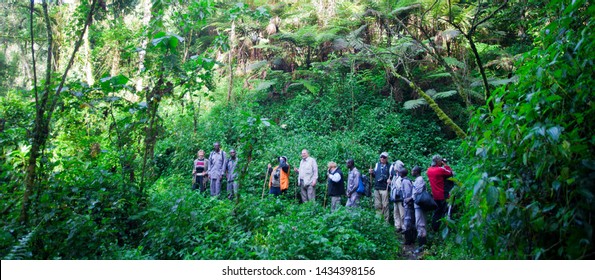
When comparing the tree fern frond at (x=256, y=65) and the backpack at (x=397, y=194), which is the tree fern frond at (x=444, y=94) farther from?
the tree fern frond at (x=256, y=65)

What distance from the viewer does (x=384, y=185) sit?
9.69 m

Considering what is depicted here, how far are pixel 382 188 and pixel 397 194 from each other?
3.52 feet

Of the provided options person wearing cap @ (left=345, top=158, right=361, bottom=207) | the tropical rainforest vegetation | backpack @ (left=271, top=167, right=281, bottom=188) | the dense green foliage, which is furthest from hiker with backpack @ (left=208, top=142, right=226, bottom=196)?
the dense green foliage

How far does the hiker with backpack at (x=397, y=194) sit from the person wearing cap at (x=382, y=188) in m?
0.20

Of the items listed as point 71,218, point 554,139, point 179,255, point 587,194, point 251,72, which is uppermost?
point 251,72

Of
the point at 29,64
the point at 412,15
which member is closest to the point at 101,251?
the point at 412,15

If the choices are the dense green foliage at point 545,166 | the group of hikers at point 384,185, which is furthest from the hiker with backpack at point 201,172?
the dense green foliage at point 545,166

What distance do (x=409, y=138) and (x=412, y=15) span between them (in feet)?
15.0

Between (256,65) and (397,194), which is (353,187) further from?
(256,65)

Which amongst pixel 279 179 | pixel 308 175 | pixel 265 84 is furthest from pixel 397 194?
pixel 265 84

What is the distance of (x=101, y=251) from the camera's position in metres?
4.96

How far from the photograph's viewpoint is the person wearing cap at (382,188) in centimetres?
964

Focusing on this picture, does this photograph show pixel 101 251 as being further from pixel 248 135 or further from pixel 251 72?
pixel 251 72

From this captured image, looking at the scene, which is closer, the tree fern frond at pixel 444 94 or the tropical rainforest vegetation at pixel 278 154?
the tropical rainforest vegetation at pixel 278 154
